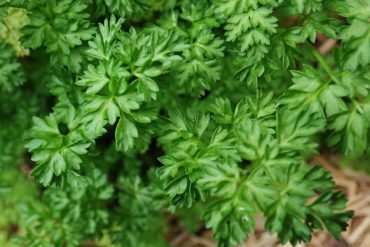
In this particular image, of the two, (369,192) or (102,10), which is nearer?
(102,10)

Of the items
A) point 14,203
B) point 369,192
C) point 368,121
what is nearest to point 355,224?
point 369,192

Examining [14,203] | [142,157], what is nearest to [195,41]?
[142,157]

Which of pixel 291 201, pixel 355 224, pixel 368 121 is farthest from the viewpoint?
pixel 355 224

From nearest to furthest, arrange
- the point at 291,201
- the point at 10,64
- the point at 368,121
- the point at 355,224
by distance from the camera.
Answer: the point at 291,201 → the point at 368,121 → the point at 10,64 → the point at 355,224

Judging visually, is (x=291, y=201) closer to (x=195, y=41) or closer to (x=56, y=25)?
(x=195, y=41)

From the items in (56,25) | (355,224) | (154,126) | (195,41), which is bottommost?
(355,224)

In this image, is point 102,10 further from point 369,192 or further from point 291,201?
point 369,192

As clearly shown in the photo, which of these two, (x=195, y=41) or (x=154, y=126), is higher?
(x=195, y=41)
